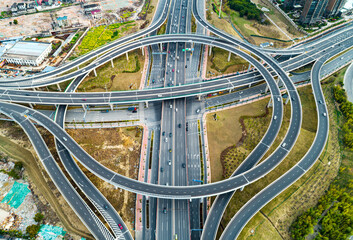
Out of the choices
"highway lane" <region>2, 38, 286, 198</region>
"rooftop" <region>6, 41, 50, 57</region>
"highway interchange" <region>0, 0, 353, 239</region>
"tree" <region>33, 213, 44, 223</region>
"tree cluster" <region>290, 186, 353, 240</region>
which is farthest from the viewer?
A: "rooftop" <region>6, 41, 50, 57</region>

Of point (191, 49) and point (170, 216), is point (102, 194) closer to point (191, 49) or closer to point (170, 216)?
point (170, 216)

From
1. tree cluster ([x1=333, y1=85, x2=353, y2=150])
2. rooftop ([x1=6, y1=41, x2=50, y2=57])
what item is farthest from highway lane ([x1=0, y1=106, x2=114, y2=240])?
tree cluster ([x1=333, y1=85, x2=353, y2=150])

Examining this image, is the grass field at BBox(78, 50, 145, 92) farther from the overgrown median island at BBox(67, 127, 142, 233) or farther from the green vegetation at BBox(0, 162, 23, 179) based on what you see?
the green vegetation at BBox(0, 162, 23, 179)

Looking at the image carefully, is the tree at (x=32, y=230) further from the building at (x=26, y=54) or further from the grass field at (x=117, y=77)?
the building at (x=26, y=54)

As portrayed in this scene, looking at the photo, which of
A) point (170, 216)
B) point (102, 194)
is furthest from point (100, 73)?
point (170, 216)

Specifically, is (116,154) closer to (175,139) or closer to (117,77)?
(175,139)

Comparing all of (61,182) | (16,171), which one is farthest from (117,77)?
(16,171)

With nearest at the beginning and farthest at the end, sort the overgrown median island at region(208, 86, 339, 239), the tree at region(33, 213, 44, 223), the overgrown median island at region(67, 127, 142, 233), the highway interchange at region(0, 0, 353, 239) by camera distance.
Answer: the highway interchange at region(0, 0, 353, 239) → the tree at region(33, 213, 44, 223) → the overgrown median island at region(208, 86, 339, 239) → the overgrown median island at region(67, 127, 142, 233)
